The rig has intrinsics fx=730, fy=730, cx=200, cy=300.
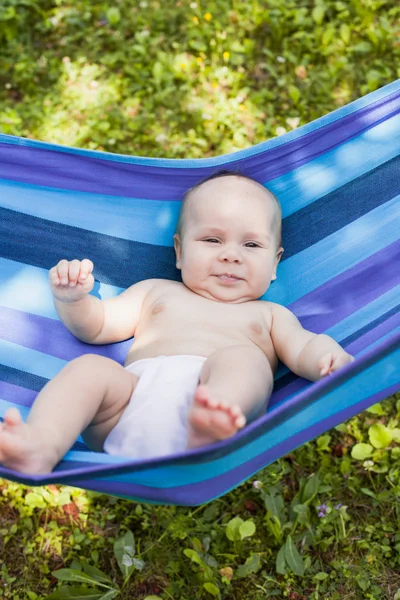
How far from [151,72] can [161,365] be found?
2.40m

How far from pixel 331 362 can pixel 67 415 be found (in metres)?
0.71

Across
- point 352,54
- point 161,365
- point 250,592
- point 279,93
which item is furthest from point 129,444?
point 352,54

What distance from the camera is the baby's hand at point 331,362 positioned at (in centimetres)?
194

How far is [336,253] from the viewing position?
2424mm

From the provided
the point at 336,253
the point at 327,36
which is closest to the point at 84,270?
the point at 336,253

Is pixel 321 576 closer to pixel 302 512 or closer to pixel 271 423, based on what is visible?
pixel 302 512

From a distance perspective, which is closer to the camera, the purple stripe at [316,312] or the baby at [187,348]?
the baby at [187,348]

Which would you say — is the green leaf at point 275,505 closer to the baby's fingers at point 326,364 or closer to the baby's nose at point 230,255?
the baby's fingers at point 326,364

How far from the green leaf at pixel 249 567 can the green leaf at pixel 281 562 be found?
61 millimetres

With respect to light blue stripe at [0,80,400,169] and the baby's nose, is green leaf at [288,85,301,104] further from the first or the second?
the baby's nose

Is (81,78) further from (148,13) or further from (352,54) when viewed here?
(352,54)

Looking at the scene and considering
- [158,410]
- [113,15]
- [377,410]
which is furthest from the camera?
[113,15]

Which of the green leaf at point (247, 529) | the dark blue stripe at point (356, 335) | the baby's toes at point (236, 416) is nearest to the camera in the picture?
the baby's toes at point (236, 416)

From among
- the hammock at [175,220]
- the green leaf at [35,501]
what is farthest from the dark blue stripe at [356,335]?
the green leaf at [35,501]
